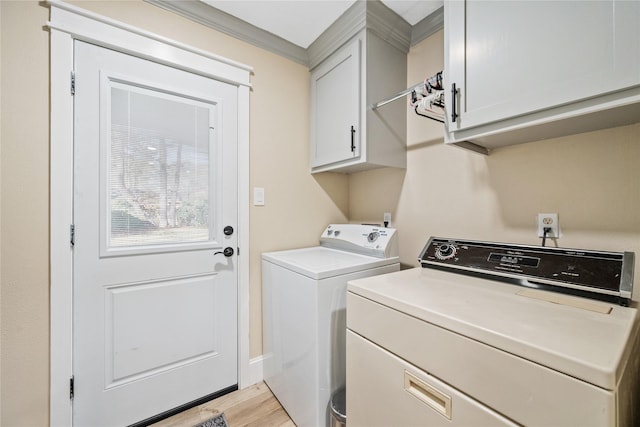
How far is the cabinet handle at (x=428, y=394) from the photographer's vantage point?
75 centimetres

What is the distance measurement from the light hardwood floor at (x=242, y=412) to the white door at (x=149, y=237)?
0.08 metres

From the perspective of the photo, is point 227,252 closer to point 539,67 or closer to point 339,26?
point 339,26

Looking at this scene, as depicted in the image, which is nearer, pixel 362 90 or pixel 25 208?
pixel 25 208

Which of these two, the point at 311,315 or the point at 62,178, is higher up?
the point at 62,178

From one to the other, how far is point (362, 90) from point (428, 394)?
159 centimetres

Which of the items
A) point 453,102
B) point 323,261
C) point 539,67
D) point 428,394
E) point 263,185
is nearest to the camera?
point 428,394

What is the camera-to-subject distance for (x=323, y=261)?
153 cm

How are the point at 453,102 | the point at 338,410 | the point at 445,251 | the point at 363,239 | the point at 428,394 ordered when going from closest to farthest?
the point at 428,394, the point at 453,102, the point at 338,410, the point at 445,251, the point at 363,239

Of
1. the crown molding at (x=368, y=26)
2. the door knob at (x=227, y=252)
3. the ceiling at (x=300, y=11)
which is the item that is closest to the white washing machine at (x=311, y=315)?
the door knob at (x=227, y=252)

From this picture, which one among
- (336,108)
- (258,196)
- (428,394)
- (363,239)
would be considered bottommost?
(428,394)

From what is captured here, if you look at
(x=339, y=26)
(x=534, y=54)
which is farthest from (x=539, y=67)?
(x=339, y=26)

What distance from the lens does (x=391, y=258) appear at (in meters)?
1.58

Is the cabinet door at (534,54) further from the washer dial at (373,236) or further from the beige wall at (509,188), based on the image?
the washer dial at (373,236)

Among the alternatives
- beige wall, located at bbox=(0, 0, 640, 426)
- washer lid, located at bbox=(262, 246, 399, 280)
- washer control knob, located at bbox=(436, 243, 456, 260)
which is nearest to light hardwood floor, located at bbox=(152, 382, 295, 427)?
beige wall, located at bbox=(0, 0, 640, 426)
